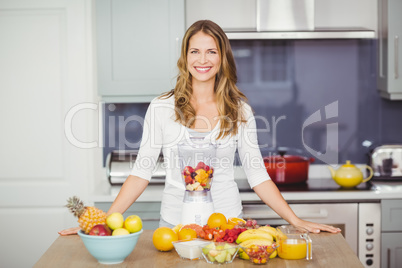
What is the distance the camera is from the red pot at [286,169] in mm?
3479

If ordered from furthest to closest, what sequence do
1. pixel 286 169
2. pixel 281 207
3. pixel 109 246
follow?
1. pixel 286 169
2. pixel 281 207
3. pixel 109 246

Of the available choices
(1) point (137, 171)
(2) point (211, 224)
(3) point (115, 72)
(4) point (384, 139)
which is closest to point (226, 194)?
(1) point (137, 171)

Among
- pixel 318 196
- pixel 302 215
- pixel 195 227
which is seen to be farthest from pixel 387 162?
pixel 195 227

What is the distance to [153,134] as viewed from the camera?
246 centimetres

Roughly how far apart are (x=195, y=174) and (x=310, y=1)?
69.4 inches

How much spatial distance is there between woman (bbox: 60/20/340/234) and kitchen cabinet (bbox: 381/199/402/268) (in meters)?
1.16

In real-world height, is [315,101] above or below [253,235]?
above

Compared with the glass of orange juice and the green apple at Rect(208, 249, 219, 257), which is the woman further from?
the green apple at Rect(208, 249, 219, 257)

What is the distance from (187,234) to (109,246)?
0.27 metres

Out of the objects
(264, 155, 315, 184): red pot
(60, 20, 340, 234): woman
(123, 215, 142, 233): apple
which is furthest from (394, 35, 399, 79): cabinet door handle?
(123, 215, 142, 233): apple

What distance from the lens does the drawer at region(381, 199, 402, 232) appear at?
3254 mm

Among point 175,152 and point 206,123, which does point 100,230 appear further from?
point 206,123

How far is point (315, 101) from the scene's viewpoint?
12.6 ft

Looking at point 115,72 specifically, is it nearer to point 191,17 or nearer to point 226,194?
point 191,17
